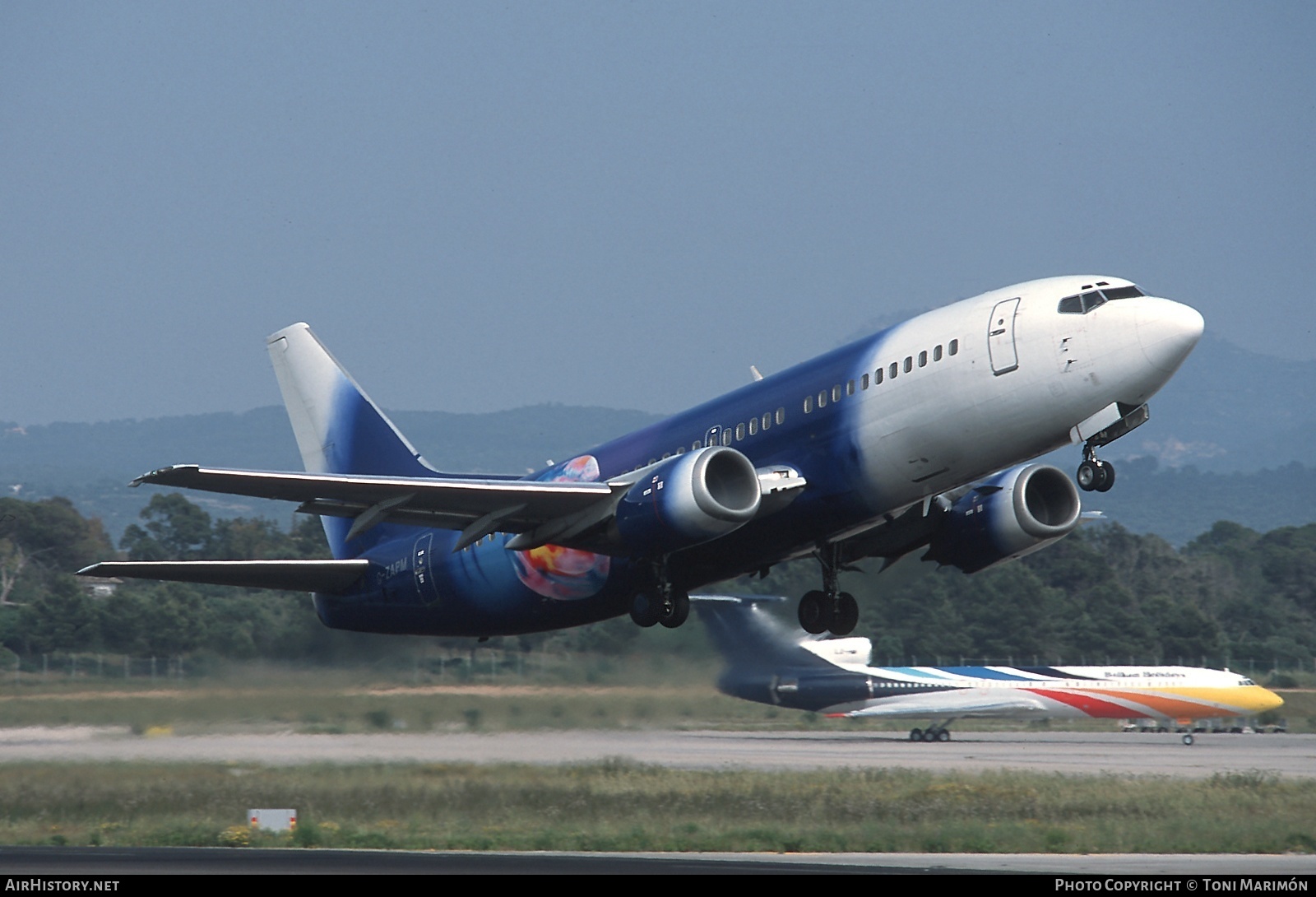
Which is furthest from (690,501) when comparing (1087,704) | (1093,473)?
(1087,704)

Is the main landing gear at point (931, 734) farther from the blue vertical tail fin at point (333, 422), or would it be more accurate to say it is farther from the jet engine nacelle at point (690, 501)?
the jet engine nacelle at point (690, 501)

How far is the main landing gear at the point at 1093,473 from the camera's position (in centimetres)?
2527

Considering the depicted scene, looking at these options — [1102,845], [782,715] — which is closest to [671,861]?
[1102,845]

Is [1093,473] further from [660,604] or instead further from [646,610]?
[646,610]

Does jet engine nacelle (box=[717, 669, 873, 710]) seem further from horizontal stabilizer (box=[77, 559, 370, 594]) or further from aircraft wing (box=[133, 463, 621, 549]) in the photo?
aircraft wing (box=[133, 463, 621, 549])

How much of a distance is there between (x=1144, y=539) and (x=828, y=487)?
121 m

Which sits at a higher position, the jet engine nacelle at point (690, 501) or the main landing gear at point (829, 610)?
the jet engine nacelle at point (690, 501)

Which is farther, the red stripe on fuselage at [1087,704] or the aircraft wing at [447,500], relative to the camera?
the red stripe on fuselage at [1087,704]

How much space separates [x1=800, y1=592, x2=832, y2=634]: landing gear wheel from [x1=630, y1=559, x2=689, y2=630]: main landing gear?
306cm

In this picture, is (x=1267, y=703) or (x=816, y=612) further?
(x=1267, y=703)

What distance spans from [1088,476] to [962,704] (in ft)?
141

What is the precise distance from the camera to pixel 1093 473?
25625mm

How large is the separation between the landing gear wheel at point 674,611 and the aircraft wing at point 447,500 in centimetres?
201

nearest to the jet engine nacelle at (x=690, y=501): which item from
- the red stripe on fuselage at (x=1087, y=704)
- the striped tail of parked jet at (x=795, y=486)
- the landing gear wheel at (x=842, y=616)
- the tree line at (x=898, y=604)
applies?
the striped tail of parked jet at (x=795, y=486)
